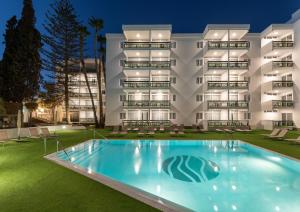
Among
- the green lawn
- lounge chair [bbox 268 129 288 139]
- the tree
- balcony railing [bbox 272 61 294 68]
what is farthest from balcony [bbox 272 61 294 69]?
the green lawn

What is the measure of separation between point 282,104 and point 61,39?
1299 inches

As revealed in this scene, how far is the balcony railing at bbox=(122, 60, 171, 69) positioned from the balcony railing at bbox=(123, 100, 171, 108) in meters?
4.75

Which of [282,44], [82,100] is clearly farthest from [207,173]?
[82,100]

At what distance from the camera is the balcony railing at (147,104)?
98.7 ft

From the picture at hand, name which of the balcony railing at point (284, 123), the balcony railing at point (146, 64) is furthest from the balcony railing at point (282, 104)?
the balcony railing at point (146, 64)

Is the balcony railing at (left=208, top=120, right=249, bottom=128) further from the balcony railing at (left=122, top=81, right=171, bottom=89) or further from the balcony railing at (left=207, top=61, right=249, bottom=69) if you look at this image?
the balcony railing at (left=122, top=81, right=171, bottom=89)

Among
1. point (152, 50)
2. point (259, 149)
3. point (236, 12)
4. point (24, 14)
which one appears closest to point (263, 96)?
point (152, 50)

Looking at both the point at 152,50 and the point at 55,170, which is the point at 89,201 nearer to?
the point at 55,170

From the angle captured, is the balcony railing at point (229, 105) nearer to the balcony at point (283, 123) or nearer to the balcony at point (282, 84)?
the balcony at point (283, 123)

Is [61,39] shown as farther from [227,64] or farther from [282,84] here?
[282,84]

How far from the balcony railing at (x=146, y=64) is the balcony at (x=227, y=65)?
5.72 metres

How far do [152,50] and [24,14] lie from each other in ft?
53.9

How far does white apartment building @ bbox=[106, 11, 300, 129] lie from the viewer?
2966 cm

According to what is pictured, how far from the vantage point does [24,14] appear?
27234 mm
